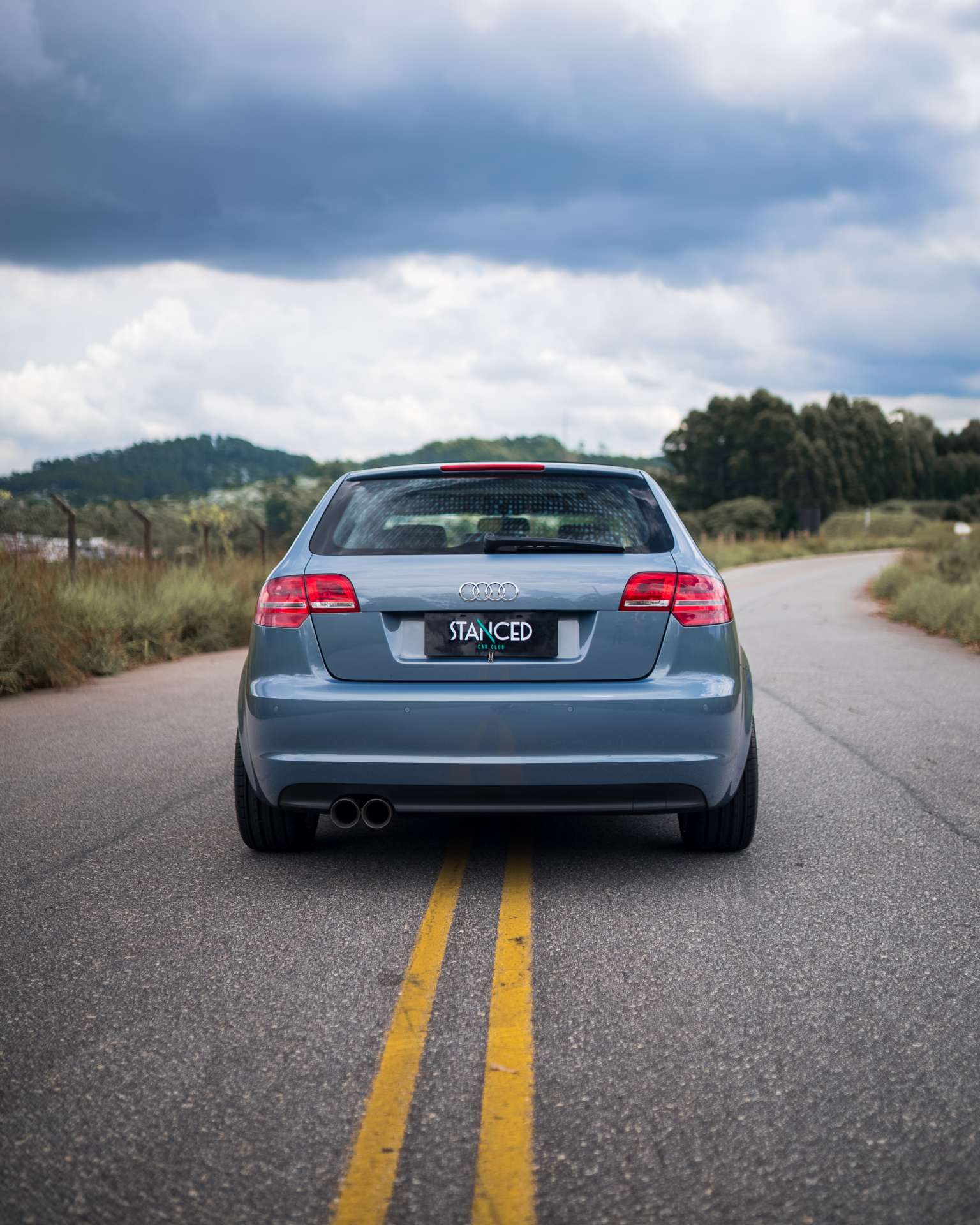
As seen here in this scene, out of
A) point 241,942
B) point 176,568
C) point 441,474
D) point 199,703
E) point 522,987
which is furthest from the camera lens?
point 176,568

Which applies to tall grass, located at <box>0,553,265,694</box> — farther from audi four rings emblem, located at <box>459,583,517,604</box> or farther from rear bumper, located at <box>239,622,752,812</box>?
audi four rings emblem, located at <box>459,583,517,604</box>

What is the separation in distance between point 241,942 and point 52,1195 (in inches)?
59.4

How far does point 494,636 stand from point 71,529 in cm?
1166

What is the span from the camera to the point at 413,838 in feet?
17.4

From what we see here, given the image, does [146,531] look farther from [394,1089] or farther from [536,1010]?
[394,1089]

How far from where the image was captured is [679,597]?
14.4 feet

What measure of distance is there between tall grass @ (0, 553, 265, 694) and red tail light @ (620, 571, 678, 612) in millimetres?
7318

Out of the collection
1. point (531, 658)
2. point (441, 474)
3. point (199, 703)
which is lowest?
point (199, 703)

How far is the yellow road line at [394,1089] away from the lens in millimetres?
2311

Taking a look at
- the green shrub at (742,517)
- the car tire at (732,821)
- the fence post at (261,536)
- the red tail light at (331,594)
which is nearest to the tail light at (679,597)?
the car tire at (732,821)

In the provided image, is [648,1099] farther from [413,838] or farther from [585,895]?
[413,838]

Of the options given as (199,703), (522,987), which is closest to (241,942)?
(522,987)

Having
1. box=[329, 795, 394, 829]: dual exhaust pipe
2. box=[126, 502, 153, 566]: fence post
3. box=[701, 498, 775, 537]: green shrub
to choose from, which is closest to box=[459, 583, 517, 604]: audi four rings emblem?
box=[329, 795, 394, 829]: dual exhaust pipe

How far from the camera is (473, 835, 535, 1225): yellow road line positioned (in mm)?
2303
